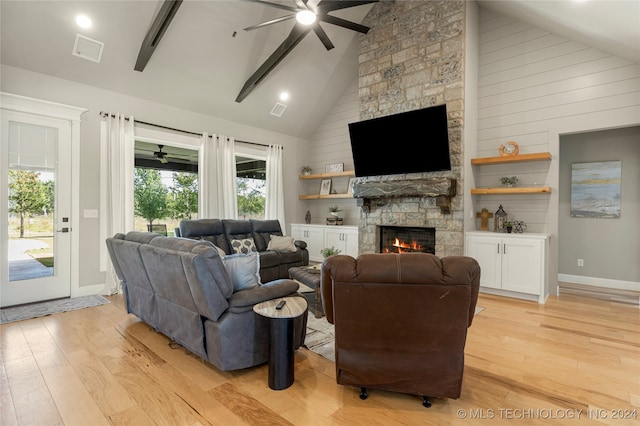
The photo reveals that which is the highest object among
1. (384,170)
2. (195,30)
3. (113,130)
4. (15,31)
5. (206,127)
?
(195,30)

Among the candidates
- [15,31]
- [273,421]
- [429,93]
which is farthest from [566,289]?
[15,31]

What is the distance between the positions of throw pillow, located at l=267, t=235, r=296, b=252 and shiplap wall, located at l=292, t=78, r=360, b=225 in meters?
1.82

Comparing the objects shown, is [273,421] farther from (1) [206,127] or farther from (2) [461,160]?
(1) [206,127]

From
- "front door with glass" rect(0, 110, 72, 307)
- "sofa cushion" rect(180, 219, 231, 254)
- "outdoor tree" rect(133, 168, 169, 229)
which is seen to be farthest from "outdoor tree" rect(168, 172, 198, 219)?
"front door with glass" rect(0, 110, 72, 307)

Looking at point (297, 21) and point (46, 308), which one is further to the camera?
point (297, 21)

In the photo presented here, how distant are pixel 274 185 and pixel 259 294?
15.7 feet

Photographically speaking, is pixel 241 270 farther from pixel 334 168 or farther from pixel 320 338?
pixel 334 168

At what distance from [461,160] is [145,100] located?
16.5 feet

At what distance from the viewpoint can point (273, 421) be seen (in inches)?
73.7

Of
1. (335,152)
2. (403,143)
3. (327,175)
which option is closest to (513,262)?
(403,143)

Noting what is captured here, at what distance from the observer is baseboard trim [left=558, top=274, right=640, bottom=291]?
4.91 m

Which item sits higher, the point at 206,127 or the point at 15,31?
the point at 15,31

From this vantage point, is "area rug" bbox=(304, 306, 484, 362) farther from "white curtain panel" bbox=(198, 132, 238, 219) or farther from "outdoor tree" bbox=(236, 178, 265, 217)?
"outdoor tree" bbox=(236, 178, 265, 217)

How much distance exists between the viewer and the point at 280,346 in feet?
→ 7.16
